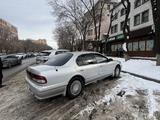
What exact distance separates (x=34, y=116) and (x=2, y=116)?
95 centimetres

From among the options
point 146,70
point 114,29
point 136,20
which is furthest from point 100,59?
point 114,29

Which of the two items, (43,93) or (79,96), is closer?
(43,93)

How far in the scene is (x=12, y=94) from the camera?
6.62 metres

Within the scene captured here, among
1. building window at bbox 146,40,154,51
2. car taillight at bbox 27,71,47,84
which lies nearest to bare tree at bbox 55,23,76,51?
building window at bbox 146,40,154,51

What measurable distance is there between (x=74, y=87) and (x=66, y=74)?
2.20ft

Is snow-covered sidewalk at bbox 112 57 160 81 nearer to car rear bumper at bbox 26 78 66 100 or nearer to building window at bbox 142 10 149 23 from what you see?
car rear bumper at bbox 26 78 66 100

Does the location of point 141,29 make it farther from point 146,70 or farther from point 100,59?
point 100,59

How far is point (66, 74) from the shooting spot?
5.43 m

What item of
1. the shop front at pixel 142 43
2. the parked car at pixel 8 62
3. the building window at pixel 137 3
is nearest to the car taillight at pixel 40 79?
the parked car at pixel 8 62

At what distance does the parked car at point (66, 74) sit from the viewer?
16.4ft

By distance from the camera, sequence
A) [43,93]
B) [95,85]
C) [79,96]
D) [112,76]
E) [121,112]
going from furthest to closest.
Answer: [112,76] < [95,85] < [79,96] < [43,93] < [121,112]

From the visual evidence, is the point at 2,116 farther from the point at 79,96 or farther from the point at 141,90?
the point at 141,90

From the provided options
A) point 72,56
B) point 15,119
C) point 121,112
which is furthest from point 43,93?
point 121,112

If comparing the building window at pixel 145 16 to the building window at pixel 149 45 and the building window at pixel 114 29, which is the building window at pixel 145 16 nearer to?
the building window at pixel 149 45
